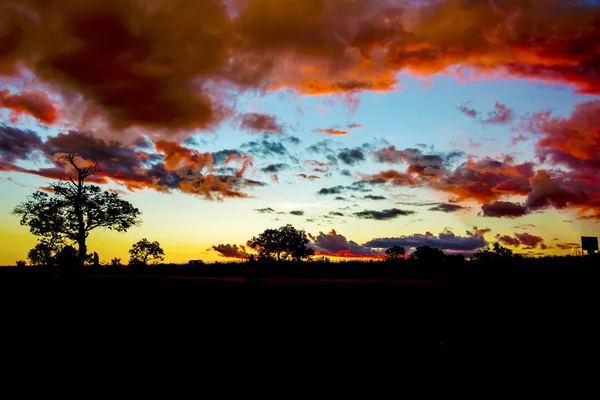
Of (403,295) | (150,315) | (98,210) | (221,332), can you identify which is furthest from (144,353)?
(98,210)

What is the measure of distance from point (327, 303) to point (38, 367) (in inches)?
296

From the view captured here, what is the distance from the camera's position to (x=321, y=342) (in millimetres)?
9070

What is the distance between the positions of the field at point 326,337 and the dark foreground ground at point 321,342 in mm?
32

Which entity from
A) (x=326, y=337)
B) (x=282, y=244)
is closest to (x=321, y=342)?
(x=326, y=337)

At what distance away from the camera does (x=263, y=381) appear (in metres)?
6.83

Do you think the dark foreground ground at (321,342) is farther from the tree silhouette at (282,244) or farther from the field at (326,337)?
the tree silhouette at (282,244)

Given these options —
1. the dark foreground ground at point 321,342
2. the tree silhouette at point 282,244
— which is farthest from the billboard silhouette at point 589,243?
the tree silhouette at point 282,244

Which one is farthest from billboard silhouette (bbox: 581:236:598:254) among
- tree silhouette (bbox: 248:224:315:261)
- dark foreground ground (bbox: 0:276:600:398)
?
tree silhouette (bbox: 248:224:315:261)

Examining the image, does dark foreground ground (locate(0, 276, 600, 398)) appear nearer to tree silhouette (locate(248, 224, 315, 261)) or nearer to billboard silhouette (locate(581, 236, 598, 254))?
billboard silhouette (locate(581, 236, 598, 254))

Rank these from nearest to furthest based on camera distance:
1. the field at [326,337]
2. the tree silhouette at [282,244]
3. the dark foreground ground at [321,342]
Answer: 1. the dark foreground ground at [321,342]
2. the field at [326,337]
3. the tree silhouette at [282,244]

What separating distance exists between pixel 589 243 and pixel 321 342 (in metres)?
33.7

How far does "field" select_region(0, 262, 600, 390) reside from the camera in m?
7.22

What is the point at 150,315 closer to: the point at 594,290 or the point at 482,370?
the point at 482,370

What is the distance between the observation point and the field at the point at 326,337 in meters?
7.22
